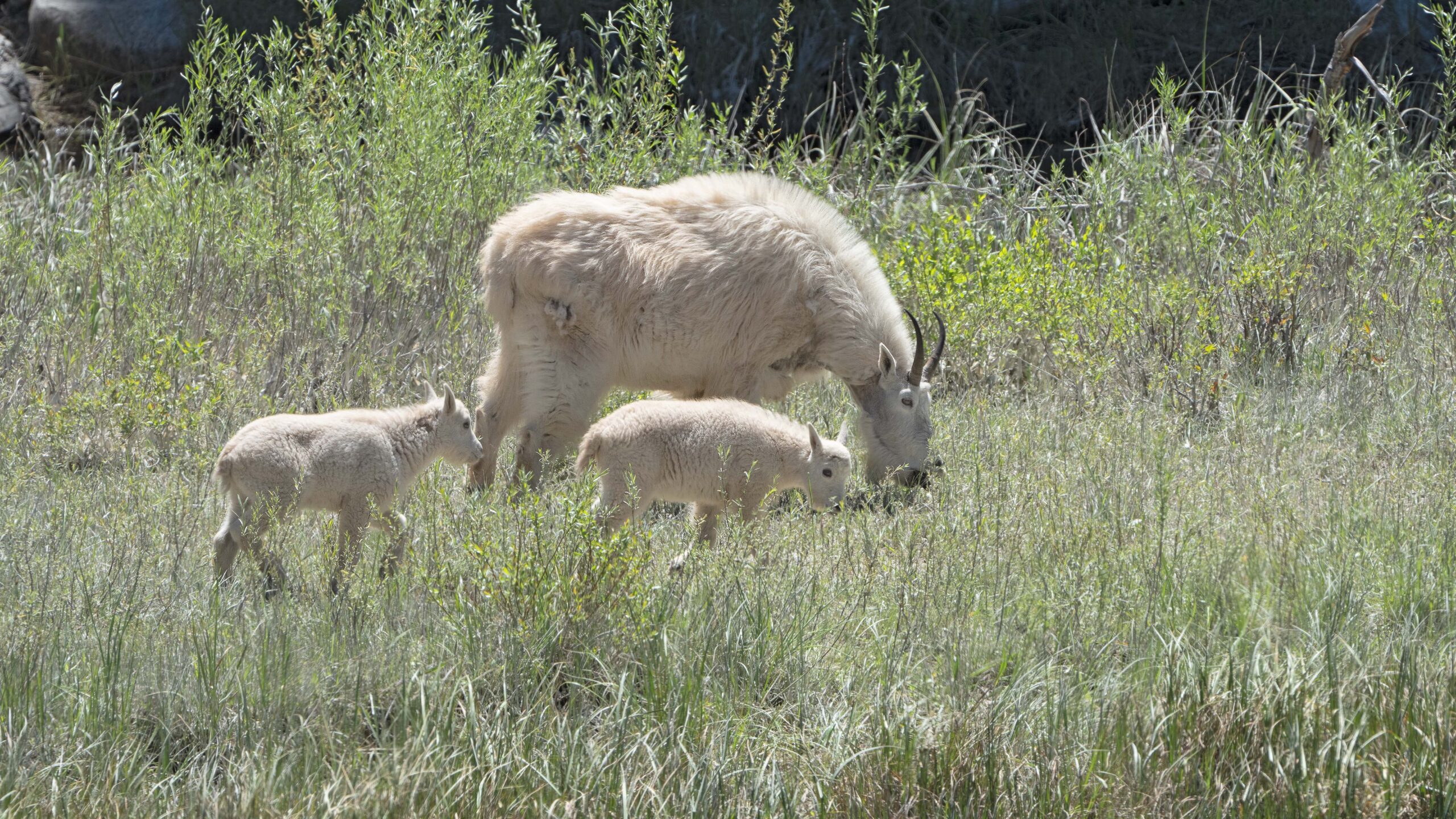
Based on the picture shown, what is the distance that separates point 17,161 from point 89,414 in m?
6.48

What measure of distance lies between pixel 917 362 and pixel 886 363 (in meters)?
0.17

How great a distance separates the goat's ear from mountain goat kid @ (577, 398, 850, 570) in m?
0.94

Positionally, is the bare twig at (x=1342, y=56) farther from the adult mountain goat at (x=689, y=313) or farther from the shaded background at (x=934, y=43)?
the adult mountain goat at (x=689, y=313)

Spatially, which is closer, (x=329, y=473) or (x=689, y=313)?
(x=329, y=473)

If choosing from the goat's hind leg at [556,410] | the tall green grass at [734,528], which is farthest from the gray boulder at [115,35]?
the goat's hind leg at [556,410]

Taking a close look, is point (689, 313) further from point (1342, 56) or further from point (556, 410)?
point (1342, 56)

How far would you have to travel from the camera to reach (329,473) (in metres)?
5.49

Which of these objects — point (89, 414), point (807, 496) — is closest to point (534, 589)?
point (807, 496)

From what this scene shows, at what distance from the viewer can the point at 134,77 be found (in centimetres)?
1415

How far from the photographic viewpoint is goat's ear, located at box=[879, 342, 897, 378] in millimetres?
7543

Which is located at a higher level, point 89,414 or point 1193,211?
point 1193,211

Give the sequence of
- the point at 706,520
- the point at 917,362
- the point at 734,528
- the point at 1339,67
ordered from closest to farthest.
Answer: the point at 734,528
the point at 706,520
the point at 917,362
the point at 1339,67

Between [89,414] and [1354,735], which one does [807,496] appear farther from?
[89,414]

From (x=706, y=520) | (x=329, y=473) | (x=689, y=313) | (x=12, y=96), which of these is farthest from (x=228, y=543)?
(x=12, y=96)
